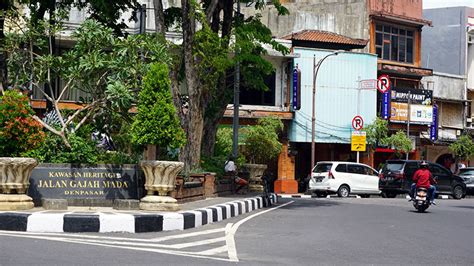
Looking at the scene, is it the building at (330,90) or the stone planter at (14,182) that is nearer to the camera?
the stone planter at (14,182)

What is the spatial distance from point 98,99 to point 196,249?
282 inches

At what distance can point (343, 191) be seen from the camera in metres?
36.2

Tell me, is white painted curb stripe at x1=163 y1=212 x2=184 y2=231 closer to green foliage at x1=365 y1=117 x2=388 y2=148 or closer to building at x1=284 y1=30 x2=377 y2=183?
building at x1=284 y1=30 x2=377 y2=183

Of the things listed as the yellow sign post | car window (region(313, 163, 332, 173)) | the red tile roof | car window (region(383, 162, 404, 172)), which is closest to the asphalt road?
car window (region(383, 162, 404, 172))

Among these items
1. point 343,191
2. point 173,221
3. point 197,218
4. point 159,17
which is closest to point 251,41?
point 159,17

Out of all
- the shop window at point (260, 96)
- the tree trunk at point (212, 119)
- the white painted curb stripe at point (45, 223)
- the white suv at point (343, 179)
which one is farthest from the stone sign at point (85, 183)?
the shop window at point (260, 96)

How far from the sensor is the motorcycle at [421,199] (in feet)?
73.7

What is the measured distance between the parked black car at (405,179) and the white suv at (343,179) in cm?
87

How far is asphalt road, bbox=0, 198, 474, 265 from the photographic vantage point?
31.4ft

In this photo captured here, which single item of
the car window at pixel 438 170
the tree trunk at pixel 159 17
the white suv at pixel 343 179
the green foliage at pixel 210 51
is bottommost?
the white suv at pixel 343 179

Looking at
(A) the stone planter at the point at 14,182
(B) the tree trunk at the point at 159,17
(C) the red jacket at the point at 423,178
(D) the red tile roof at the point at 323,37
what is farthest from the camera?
(D) the red tile roof at the point at 323,37

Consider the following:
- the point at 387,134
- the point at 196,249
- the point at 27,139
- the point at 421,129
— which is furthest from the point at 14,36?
the point at 421,129

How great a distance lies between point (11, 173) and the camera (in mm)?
14148

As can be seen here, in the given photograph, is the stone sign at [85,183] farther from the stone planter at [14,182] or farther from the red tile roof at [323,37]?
the red tile roof at [323,37]
